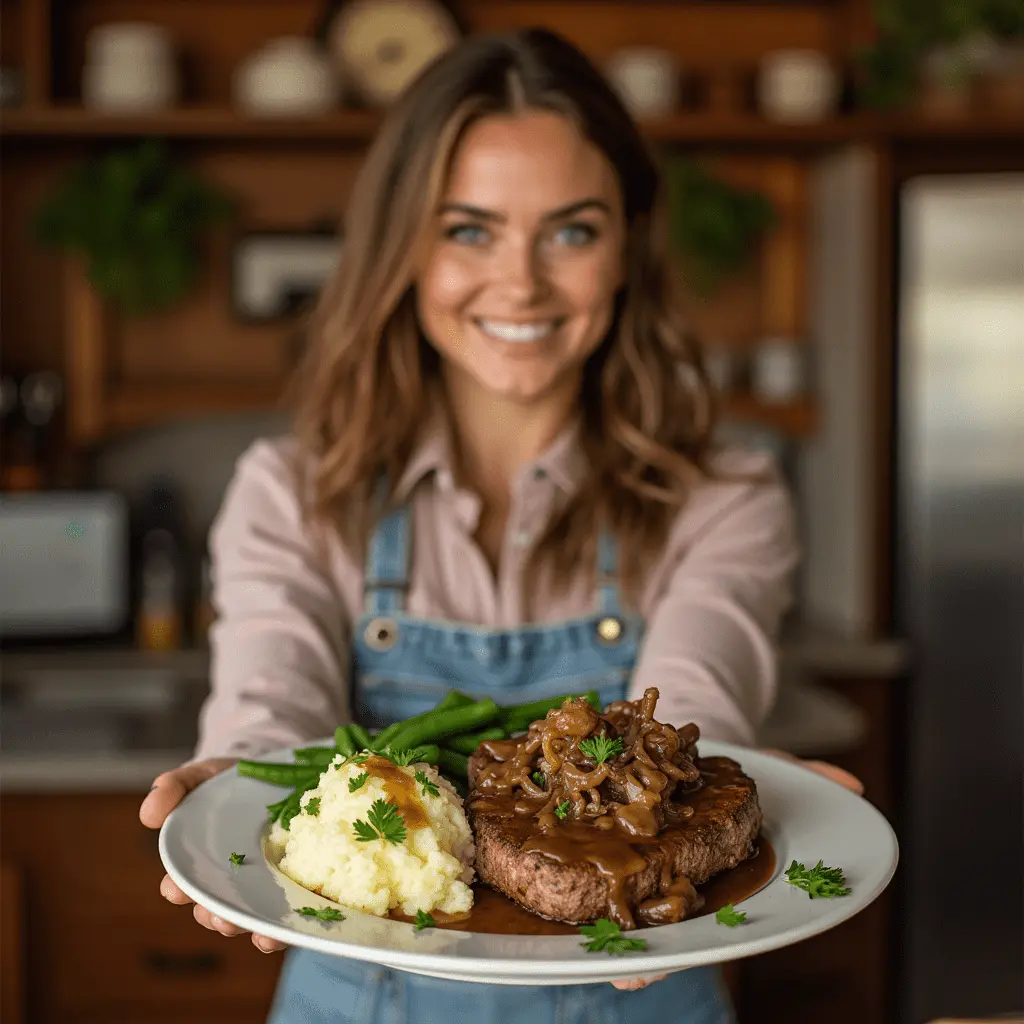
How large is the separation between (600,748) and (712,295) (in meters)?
3.03

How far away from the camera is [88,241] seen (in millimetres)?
3748

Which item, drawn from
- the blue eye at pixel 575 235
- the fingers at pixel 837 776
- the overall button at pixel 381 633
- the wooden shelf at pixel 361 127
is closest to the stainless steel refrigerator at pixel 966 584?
the wooden shelf at pixel 361 127

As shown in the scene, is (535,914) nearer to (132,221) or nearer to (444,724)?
(444,724)

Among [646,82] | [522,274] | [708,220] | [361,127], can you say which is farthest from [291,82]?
[522,274]

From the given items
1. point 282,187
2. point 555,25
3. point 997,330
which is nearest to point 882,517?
point 997,330

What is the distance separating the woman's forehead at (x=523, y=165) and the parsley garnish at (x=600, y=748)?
2.60 ft

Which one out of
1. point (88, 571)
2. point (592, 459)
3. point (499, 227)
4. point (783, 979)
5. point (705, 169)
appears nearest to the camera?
point (499, 227)

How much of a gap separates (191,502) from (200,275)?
0.68 m

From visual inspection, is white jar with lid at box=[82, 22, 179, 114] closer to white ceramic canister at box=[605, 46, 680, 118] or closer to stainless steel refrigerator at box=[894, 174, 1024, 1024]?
white ceramic canister at box=[605, 46, 680, 118]

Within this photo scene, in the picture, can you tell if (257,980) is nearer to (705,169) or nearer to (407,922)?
→ (407,922)

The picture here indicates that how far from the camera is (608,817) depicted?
4.23 ft

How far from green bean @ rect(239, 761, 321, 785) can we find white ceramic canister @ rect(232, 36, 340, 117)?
2.55m

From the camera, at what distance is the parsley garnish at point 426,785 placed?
1.34 m

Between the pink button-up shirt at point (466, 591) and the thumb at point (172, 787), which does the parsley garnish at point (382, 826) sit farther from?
the pink button-up shirt at point (466, 591)
